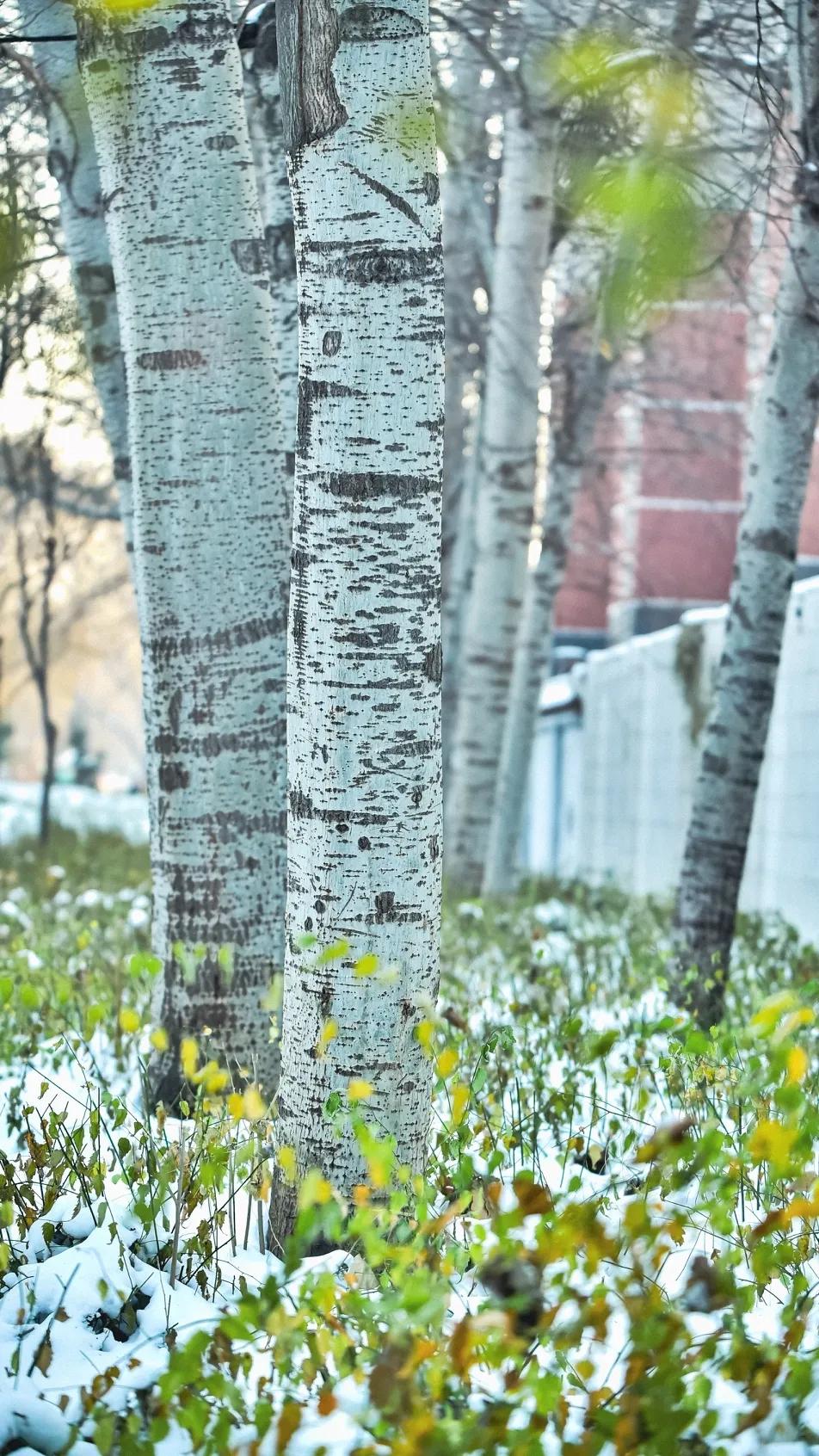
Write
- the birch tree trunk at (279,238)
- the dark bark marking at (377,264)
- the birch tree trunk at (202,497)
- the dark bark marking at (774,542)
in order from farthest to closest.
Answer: the dark bark marking at (774,542), the birch tree trunk at (279,238), the birch tree trunk at (202,497), the dark bark marking at (377,264)

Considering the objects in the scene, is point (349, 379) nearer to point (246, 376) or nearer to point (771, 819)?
point (246, 376)

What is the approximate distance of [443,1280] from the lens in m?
2.21

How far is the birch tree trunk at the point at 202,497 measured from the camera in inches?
146

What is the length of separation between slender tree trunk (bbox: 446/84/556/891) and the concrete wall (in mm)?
1743

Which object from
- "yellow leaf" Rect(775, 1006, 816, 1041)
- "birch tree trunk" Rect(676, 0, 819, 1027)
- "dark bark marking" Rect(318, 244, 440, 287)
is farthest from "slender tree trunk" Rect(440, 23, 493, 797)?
"yellow leaf" Rect(775, 1006, 816, 1041)

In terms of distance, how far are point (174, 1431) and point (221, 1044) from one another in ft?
5.33

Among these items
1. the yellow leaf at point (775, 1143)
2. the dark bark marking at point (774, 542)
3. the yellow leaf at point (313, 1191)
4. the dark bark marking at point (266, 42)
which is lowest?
the yellow leaf at point (313, 1191)

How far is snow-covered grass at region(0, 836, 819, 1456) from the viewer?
6.52 ft

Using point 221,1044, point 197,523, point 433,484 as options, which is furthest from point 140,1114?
point 433,484

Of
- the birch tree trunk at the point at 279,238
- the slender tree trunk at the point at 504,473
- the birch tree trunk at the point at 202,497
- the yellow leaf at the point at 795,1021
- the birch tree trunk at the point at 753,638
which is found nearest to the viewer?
the yellow leaf at the point at 795,1021

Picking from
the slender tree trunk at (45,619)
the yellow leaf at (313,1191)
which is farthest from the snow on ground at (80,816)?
the yellow leaf at (313,1191)

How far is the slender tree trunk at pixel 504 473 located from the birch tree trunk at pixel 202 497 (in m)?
4.39

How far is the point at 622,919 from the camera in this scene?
958 cm

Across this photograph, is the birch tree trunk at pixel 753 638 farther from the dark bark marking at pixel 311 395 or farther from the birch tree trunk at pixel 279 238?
the dark bark marking at pixel 311 395
